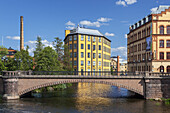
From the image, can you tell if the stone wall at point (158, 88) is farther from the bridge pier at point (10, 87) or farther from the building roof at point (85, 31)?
the building roof at point (85, 31)

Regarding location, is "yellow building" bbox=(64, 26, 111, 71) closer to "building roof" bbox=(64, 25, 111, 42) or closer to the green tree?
"building roof" bbox=(64, 25, 111, 42)

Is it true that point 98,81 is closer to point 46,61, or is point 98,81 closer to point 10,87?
point 10,87

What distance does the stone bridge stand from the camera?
1527 inches

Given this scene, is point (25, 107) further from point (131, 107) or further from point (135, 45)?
point (135, 45)

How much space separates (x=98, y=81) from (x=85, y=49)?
143ft

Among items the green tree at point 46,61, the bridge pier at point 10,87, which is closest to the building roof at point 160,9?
the green tree at point 46,61

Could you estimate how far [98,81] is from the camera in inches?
1555

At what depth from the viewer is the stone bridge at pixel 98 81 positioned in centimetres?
3878

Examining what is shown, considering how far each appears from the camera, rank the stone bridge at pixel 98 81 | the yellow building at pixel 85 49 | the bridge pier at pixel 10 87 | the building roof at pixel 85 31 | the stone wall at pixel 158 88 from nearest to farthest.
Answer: the stone wall at pixel 158 88 → the stone bridge at pixel 98 81 → the bridge pier at pixel 10 87 → the yellow building at pixel 85 49 → the building roof at pixel 85 31

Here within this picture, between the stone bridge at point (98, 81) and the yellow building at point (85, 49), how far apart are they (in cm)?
4162

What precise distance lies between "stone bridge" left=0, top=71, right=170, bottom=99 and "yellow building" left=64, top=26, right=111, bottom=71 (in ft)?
137

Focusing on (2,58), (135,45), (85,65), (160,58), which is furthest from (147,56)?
(2,58)

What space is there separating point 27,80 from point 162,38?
3635 centimetres

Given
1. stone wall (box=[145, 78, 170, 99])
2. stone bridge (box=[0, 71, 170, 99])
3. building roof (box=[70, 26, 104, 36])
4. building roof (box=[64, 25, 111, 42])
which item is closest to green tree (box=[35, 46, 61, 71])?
stone bridge (box=[0, 71, 170, 99])
